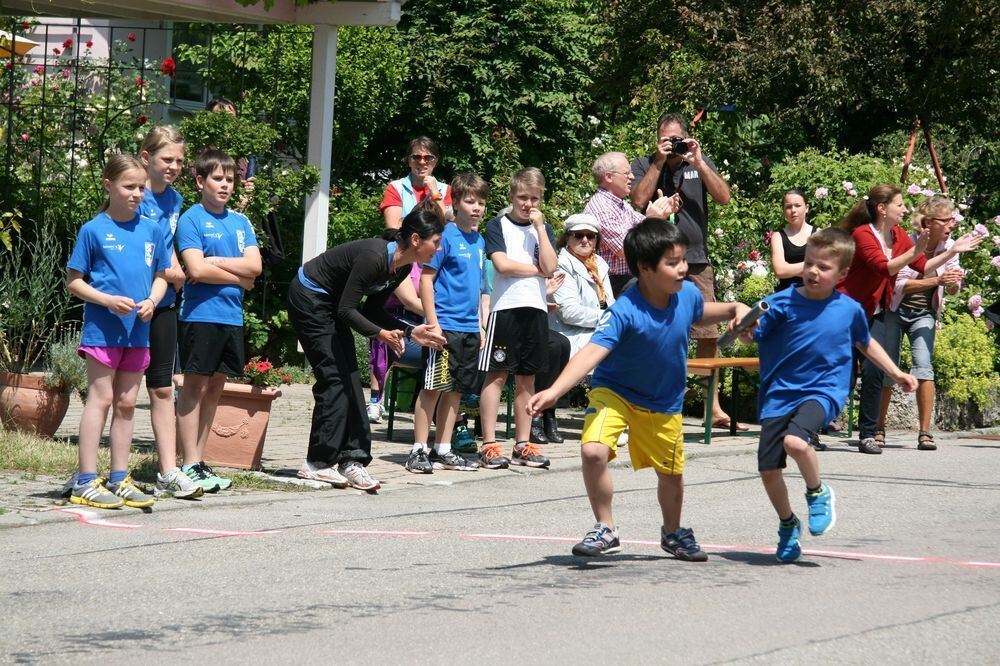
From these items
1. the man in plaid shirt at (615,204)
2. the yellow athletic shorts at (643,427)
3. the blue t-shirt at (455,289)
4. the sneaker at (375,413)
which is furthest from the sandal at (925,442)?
the yellow athletic shorts at (643,427)

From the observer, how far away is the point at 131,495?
755 centimetres

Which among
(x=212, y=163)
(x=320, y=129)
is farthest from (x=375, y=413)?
(x=212, y=163)

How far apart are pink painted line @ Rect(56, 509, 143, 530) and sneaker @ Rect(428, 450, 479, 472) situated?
9.00ft

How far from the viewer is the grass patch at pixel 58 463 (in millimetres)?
8516

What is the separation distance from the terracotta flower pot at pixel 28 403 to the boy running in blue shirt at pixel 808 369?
510cm

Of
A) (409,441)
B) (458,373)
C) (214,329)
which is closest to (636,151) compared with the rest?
(409,441)

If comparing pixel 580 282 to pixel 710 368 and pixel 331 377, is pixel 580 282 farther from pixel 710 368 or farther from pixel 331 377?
pixel 331 377

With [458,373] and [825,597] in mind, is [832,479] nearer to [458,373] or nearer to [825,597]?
[458,373]

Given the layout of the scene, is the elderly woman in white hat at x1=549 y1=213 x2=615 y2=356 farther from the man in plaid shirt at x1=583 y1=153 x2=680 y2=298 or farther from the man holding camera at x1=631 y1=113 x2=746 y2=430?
the man holding camera at x1=631 y1=113 x2=746 y2=430

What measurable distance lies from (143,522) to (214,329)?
4.91ft

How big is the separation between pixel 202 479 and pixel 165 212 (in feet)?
5.48

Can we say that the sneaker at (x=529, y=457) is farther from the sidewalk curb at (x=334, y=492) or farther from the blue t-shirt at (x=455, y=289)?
the blue t-shirt at (x=455, y=289)

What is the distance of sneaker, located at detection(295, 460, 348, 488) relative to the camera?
8.54m

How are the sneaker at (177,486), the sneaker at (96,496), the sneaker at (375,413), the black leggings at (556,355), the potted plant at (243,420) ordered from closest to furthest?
the sneaker at (96,496) → the sneaker at (177,486) → the potted plant at (243,420) → the black leggings at (556,355) → the sneaker at (375,413)
